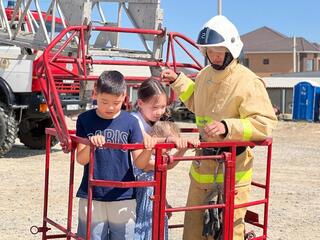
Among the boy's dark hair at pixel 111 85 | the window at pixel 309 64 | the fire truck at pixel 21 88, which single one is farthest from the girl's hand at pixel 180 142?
the window at pixel 309 64

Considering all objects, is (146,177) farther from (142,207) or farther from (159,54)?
(159,54)

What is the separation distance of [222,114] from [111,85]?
29.2 inches

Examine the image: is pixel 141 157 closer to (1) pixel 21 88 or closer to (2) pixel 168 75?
(2) pixel 168 75

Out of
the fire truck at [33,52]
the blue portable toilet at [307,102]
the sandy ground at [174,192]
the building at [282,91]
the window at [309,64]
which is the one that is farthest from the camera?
the window at [309,64]

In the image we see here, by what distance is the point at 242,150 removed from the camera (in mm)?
3967

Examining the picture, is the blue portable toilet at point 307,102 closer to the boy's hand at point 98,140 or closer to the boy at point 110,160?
the boy at point 110,160

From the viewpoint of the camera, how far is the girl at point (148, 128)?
12.6 ft

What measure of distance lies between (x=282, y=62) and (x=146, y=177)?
5564 centimetres

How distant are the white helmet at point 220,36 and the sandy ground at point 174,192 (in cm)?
270

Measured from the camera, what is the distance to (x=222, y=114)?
390 centimetres

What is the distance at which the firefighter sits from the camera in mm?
3744

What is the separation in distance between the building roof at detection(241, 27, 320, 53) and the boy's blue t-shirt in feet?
176

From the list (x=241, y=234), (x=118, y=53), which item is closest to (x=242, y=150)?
(x=241, y=234)

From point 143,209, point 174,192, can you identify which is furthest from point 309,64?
point 143,209
